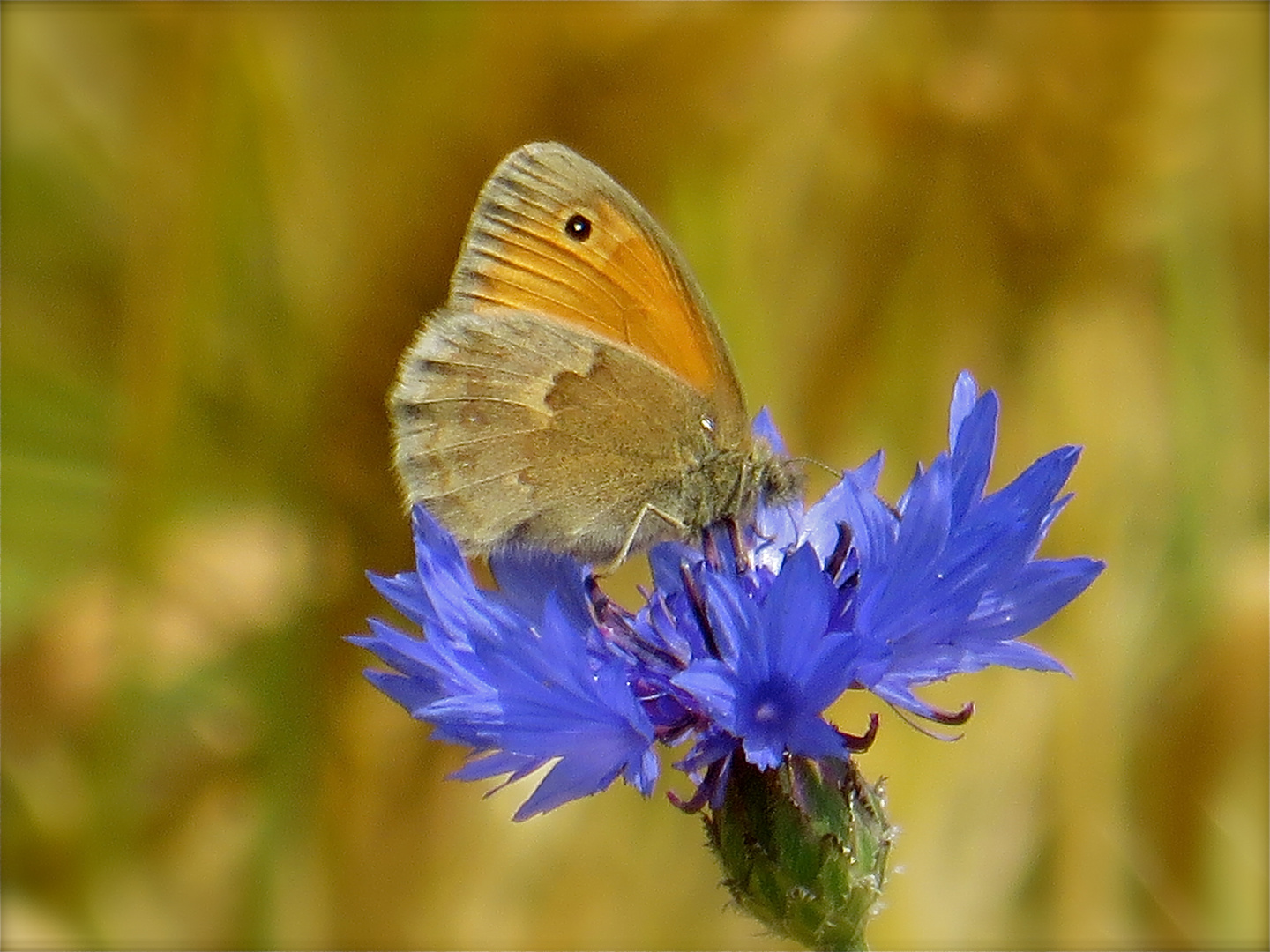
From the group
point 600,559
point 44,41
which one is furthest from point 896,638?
point 44,41

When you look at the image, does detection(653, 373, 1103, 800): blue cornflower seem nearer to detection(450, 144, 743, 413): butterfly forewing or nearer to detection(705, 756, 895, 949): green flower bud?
detection(705, 756, 895, 949): green flower bud

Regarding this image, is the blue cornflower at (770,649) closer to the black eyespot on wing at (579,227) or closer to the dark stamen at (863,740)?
the dark stamen at (863,740)

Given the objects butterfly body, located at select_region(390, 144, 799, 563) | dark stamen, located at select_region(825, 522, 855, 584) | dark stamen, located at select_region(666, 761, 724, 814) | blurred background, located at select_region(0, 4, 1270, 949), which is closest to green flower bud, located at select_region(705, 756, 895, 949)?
dark stamen, located at select_region(666, 761, 724, 814)

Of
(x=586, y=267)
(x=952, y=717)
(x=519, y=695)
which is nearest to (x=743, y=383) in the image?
(x=586, y=267)

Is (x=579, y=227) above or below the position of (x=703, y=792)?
above

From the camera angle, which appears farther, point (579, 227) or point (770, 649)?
point (579, 227)

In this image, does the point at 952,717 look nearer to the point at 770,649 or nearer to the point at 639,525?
the point at 770,649

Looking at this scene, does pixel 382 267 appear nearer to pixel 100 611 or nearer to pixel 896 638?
pixel 100 611
